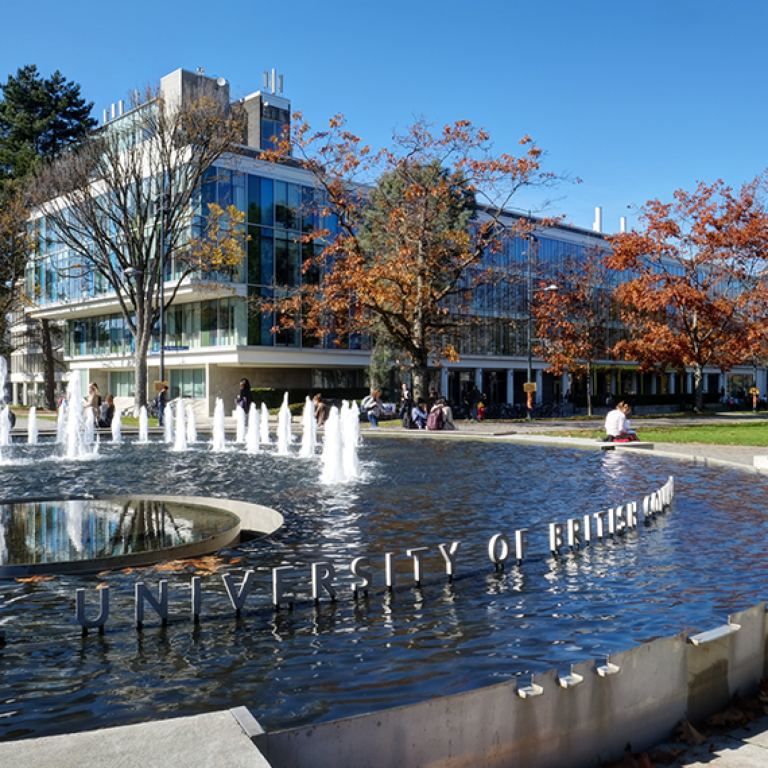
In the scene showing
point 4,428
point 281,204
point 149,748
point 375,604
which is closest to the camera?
point 149,748

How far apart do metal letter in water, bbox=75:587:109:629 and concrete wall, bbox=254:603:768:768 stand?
2.75m

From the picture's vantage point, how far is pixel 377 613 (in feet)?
22.0

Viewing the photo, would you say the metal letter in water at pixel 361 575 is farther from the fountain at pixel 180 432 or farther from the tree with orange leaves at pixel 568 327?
the tree with orange leaves at pixel 568 327

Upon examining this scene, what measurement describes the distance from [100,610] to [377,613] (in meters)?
2.13

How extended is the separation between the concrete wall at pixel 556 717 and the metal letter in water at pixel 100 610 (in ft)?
9.01

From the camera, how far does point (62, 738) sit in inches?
136

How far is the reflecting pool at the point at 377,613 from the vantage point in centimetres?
501

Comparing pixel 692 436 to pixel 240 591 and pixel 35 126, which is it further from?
pixel 35 126

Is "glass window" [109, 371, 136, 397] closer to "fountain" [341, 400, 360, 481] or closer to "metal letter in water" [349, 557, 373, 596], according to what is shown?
"fountain" [341, 400, 360, 481]

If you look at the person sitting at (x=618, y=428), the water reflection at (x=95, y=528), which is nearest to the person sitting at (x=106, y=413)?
the person sitting at (x=618, y=428)

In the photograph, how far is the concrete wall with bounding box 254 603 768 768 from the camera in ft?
11.2

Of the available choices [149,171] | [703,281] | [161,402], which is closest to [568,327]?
[703,281]

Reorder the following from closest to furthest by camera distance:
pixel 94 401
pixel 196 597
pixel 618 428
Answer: pixel 196 597 → pixel 618 428 → pixel 94 401

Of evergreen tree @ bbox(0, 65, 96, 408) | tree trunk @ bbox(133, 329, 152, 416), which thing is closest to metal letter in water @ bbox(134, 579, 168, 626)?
tree trunk @ bbox(133, 329, 152, 416)
